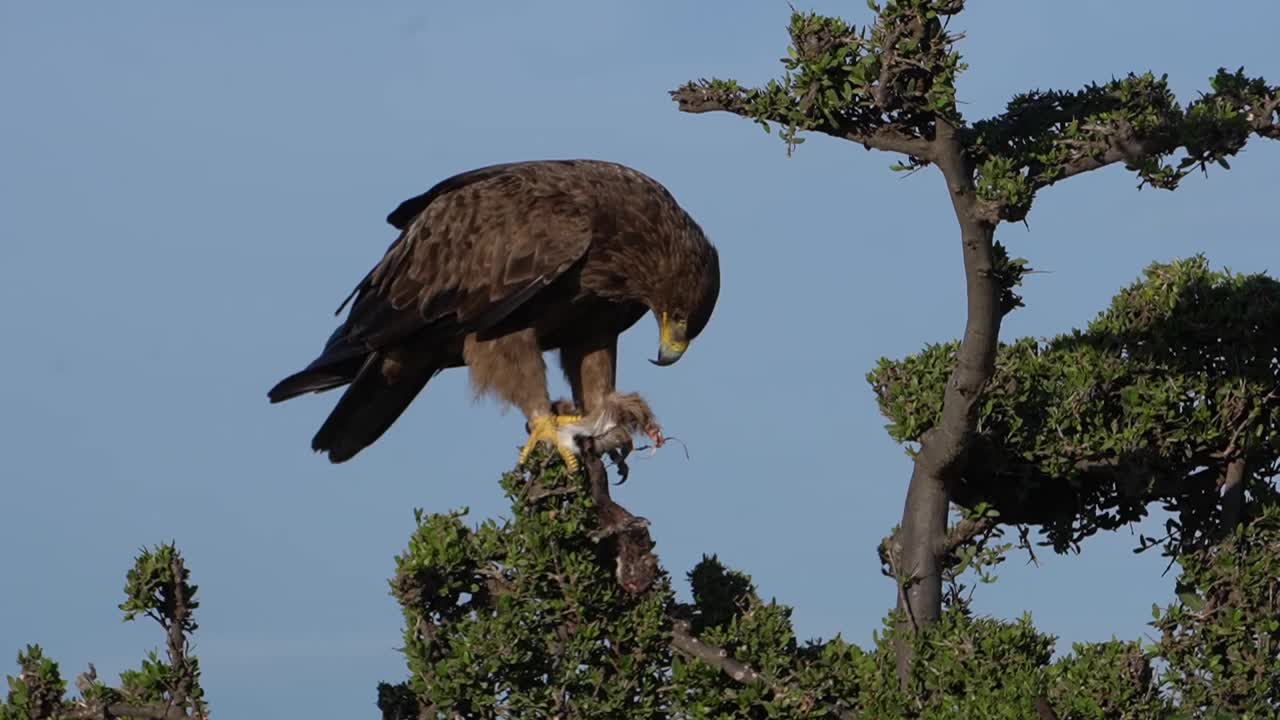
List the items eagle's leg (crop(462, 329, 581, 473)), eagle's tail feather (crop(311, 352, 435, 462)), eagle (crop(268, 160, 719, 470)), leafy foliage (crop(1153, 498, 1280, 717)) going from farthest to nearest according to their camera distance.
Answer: eagle's tail feather (crop(311, 352, 435, 462))
eagle (crop(268, 160, 719, 470))
eagle's leg (crop(462, 329, 581, 473))
leafy foliage (crop(1153, 498, 1280, 717))

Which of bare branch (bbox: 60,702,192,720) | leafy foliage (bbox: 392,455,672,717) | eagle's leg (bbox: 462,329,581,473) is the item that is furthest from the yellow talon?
bare branch (bbox: 60,702,192,720)

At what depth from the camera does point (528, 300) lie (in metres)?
8.34

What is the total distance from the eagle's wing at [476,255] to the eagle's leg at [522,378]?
14 centimetres

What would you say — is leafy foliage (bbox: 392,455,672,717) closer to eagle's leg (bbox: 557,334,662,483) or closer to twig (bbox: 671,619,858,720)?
twig (bbox: 671,619,858,720)

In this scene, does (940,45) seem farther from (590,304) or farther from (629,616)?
(590,304)

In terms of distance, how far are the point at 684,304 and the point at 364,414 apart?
6.15 feet

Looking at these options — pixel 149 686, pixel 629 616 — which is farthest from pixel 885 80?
pixel 149 686

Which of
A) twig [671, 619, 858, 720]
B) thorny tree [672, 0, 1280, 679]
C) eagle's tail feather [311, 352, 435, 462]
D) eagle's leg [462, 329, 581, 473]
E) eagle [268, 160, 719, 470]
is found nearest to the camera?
thorny tree [672, 0, 1280, 679]

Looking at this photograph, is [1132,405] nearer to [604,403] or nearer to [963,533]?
[963,533]

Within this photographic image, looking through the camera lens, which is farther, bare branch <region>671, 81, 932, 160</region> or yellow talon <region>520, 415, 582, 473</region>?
yellow talon <region>520, 415, 582, 473</region>

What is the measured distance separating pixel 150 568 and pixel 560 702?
1582 millimetres

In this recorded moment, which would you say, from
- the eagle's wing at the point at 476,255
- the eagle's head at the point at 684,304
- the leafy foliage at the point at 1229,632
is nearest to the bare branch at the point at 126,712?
the eagle's wing at the point at 476,255

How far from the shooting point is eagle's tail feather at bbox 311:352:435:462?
349 inches

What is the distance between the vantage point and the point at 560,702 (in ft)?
20.9
